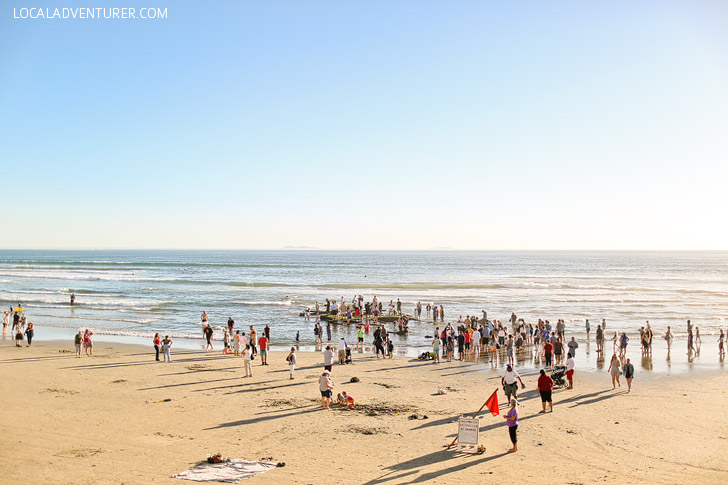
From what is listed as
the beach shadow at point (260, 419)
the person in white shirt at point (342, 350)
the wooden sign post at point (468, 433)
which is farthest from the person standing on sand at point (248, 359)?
the wooden sign post at point (468, 433)

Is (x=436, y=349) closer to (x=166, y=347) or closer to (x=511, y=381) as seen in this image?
(x=511, y=381)

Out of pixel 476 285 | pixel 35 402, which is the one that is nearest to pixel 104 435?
pixel 35 402

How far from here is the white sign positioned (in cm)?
1115

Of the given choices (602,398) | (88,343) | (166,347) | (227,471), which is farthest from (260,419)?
(88,343)

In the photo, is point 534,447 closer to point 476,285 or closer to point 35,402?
point 35,402

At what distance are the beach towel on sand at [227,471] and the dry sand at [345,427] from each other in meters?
0.27

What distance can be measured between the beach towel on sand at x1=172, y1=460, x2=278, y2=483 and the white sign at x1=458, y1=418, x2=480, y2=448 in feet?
13.6

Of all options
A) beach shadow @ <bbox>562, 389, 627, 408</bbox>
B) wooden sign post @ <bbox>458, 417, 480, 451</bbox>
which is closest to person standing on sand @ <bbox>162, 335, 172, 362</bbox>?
wooden sign post @ <bbox>458, 417, 480, 451</bbox>

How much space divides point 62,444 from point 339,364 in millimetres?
11508

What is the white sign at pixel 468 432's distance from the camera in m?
11.2

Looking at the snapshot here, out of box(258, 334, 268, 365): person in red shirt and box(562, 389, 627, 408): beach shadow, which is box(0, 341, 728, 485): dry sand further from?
box(258, 334, 268, 365): person in red shirt

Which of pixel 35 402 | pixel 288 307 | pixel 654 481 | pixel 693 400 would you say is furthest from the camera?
pixel 288 307

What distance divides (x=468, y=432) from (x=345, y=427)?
11.0 ft

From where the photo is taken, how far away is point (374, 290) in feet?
211
